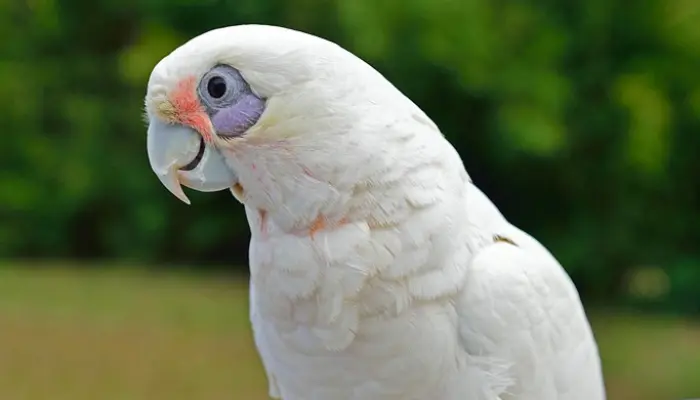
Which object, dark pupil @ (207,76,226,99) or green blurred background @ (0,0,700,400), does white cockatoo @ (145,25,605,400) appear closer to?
dark pupil @ (207,76,226,99)

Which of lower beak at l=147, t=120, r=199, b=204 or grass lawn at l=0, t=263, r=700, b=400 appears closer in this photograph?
lower beak at l=147, t=120, r=199, b=204

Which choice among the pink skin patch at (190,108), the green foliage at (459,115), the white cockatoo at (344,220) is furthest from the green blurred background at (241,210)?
the pink skin patch at (190,108)

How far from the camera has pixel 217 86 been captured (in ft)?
2.60

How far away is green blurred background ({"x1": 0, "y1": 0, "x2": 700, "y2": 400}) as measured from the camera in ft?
6.64

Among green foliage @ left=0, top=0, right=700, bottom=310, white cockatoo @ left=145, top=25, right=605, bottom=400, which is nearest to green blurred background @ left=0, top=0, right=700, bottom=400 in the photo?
green foliage @ left=0, top=0, right=700, bottom=310

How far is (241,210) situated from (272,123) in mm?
1664

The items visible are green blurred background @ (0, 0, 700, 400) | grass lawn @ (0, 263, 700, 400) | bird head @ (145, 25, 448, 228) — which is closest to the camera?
bird head @ (145, 25, 448, 228)

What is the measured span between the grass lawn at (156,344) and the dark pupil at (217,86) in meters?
1.27

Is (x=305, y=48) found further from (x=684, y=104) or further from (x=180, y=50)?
(x=684, y=104)

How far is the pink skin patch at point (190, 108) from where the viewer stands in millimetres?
790

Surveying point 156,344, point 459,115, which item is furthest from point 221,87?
point 459,115

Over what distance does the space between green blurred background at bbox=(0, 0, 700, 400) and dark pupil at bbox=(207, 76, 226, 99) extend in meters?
1.27

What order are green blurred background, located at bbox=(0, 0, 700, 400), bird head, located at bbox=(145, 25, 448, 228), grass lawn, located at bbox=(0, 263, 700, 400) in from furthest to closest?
green blurred background, located at bbox=(0, 0, 700, 400), grass lawn, located at bbox=(0, 263, 700, 400), bird head, located at bbox=(145, 25, 448, 228)

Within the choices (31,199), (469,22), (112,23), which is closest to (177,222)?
(31,199)
